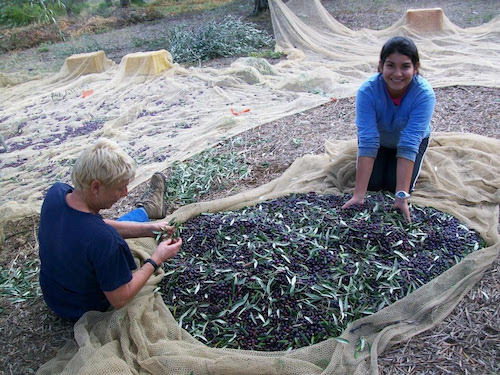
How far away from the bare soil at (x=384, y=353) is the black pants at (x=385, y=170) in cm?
86

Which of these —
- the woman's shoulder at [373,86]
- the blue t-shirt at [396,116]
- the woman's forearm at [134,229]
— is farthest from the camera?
the woman's shoulder at [373,86]

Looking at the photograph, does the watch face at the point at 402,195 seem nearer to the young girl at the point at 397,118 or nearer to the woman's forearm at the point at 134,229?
the young girl at the point at 397,118

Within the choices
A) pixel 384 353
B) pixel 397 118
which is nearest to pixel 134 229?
pixel 384 353

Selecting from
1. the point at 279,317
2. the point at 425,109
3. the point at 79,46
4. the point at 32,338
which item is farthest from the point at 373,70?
the point at 79,46

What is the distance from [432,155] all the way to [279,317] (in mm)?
1940

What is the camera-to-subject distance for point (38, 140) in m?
5.25

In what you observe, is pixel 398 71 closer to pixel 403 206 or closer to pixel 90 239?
pixel 403 206

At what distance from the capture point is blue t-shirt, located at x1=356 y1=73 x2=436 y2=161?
278 centimetres

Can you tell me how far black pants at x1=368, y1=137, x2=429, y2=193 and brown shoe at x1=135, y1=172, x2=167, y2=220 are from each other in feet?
4.96

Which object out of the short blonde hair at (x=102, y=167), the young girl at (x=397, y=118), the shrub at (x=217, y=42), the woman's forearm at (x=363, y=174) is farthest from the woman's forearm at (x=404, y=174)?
the shrub at (x=217, y=42)

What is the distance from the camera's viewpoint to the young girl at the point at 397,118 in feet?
8.87

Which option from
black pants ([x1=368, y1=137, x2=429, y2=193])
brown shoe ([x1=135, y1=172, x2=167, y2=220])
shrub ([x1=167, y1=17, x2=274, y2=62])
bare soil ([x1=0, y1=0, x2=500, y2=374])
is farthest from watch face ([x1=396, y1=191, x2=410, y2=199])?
shrub ([x1=167, y1=17, x2=274, y2=62])

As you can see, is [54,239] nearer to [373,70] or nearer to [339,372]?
[339,372]

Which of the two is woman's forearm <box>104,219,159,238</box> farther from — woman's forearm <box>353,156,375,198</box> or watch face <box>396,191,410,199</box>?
watch face <box>396,191,410,199</box>
